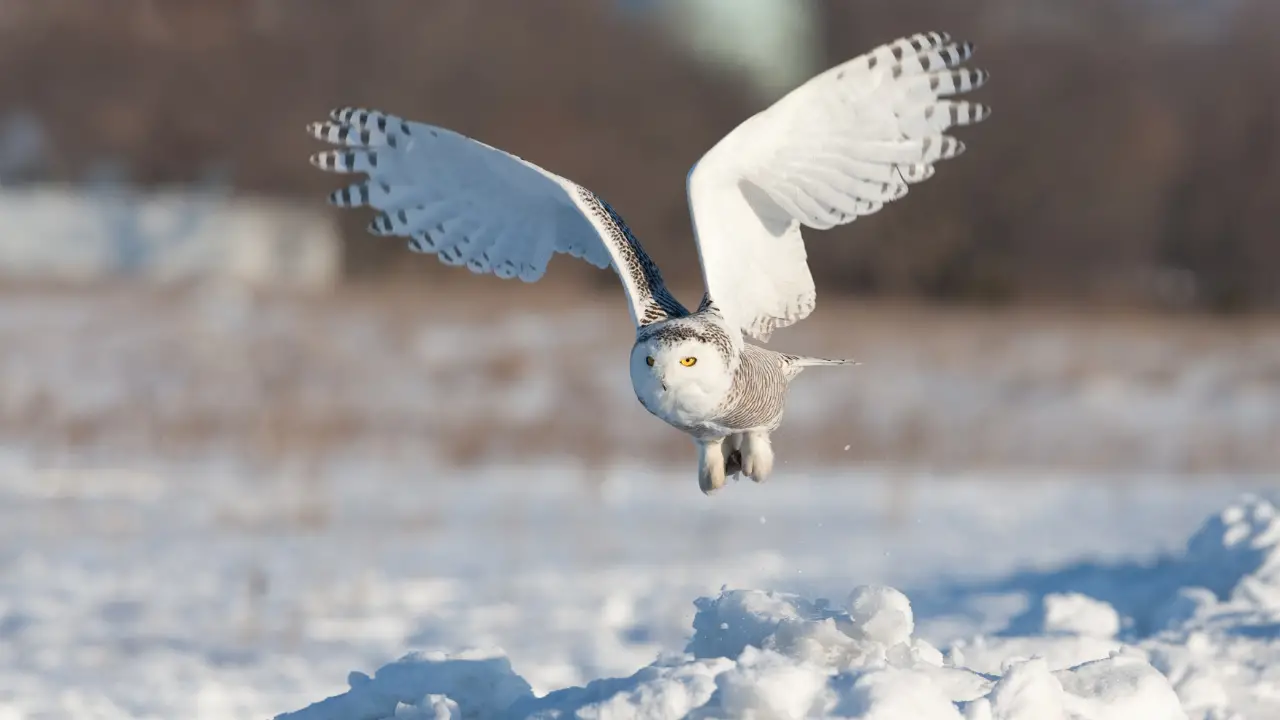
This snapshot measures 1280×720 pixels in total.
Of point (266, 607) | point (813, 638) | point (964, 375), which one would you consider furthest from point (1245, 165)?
point (813, 638)

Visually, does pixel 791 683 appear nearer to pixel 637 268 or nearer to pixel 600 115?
pixel 637 268

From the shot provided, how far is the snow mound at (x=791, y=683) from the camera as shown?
3.63 m

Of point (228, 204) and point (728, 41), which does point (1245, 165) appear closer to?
point (728, 41)

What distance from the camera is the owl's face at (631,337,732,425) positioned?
412cm

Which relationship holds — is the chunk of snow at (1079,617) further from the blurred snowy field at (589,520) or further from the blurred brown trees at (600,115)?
the blurred brown trees at (600,115)

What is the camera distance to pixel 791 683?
3.65 meters

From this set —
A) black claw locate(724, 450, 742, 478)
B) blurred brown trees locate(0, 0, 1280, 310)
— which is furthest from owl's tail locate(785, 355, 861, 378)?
blurred brown trees locate(0, 0, 1280, 310)

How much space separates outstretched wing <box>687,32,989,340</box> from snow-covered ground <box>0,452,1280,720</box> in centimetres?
120

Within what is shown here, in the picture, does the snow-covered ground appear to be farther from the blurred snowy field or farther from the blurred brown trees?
the blurred brown trees

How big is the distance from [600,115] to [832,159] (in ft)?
55.6

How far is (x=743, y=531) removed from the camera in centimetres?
957

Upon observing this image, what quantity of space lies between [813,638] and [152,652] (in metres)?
3.10

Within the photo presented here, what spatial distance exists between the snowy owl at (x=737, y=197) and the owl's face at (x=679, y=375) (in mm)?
120

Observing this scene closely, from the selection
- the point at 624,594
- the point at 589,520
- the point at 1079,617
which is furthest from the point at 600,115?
the point at 1079,617
